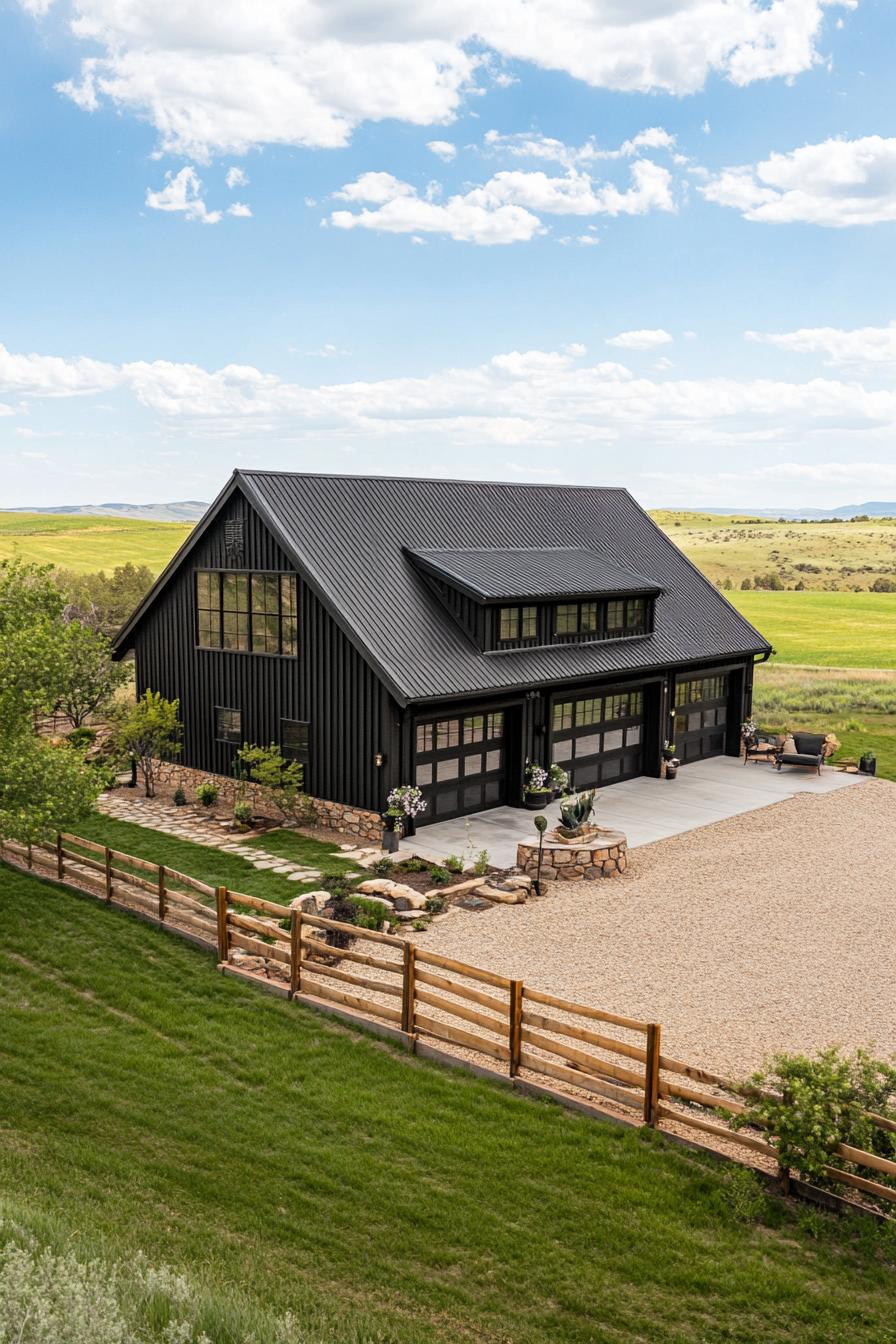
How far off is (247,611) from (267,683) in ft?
5.44

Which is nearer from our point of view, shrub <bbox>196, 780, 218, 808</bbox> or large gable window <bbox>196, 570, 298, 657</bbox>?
large gable window <bbox>196, 570, 298, 657</bbox>

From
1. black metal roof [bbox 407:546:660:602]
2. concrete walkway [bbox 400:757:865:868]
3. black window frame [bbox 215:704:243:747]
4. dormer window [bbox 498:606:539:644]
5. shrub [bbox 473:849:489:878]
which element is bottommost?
concrete walkway [bbox 400:757:865:868]

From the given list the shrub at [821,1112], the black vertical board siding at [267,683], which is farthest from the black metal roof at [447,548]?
the shrub at [821,1112]

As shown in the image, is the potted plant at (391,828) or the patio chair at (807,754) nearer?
the potted plant at (391,828)

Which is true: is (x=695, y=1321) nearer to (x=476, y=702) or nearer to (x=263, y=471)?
(x=476, y=702)

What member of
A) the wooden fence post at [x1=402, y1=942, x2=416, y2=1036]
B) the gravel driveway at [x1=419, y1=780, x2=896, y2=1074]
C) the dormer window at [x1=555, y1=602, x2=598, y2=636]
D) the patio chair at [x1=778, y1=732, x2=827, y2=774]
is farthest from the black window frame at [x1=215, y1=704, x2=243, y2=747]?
the patio chair at [x1=778, y1=732, x2=827, y2=774]

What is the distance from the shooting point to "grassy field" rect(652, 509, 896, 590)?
300ft

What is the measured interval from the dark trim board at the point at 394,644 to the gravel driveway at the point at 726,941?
14.1 ft

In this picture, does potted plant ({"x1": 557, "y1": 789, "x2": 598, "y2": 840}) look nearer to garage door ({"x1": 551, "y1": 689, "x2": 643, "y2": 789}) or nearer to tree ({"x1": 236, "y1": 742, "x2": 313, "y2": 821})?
garage door ({"x1": 551, "y1": 689, "x2": 643, "y2": 789})

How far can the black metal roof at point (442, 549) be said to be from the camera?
21.0 metres

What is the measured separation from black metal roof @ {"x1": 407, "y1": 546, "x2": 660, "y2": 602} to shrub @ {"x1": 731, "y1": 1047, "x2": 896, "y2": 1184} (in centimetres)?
1381

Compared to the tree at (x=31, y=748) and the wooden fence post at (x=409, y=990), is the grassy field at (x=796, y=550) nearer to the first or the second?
the tree at (x=31, y=748)

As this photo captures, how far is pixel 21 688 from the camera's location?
16.7 m

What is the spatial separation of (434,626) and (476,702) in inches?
71.3
